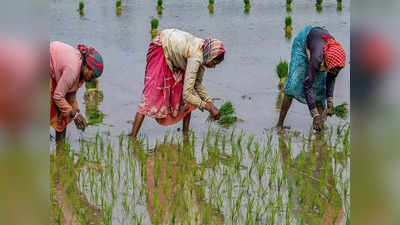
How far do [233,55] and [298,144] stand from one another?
415cm

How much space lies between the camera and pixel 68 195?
496 centimetres

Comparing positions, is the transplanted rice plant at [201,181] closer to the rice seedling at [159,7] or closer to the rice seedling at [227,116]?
the rice seedling at [227,116]

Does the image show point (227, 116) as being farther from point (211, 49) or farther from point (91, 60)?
point (91, 60)

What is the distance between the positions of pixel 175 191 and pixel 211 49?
134 centimetres

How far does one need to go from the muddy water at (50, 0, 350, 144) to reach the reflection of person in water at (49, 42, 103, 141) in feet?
4.00

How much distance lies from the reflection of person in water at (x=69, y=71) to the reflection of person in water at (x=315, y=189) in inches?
63.6

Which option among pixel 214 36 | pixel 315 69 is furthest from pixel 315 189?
pixel 214 36

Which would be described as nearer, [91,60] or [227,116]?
[91,60]

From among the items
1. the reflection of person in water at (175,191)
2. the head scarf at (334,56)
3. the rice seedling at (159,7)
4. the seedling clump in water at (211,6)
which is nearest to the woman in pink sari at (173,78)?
the reflection of person in water at (175,191)

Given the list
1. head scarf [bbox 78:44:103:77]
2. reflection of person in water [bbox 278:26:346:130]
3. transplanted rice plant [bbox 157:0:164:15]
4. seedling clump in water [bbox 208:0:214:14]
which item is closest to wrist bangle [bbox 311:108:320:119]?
reflection of person in water [bbox 278:26:346:130]

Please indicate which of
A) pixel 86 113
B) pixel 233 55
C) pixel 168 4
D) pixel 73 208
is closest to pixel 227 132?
pixel 86 113

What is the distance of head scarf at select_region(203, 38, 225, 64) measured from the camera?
19.0 ft
